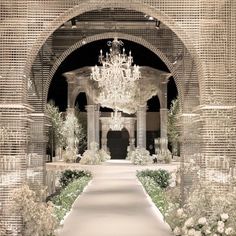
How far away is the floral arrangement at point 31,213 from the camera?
607 cm

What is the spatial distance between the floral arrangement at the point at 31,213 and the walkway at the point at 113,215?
2.93 ft

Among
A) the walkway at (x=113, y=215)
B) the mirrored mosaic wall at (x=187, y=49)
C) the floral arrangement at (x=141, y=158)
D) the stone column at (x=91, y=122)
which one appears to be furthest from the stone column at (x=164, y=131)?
the mirrored mosaic wall at (x=187, y=49)

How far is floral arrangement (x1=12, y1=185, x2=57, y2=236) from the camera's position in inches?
239

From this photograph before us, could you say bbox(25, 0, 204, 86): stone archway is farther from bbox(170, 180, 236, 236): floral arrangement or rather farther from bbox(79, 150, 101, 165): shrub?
bbox(79, 150, 101, 165): shrub

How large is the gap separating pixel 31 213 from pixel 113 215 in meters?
3.22

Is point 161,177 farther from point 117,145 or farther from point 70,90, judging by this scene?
point 117,145

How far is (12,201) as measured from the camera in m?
6.36

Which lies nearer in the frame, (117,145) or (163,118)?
(163,118)

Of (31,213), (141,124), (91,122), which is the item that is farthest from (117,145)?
(31,213)

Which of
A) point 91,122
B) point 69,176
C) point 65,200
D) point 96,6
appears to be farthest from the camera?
point 91,122

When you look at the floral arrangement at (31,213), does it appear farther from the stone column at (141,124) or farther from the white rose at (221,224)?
the stone column at (141,124)

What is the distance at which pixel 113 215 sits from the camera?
30.2 feet

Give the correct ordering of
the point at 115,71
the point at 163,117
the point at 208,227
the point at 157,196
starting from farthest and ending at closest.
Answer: the point at 163,117 < the point at 115,71 < the point at 157,196 < the point at 208,227

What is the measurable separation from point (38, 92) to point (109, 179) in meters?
7.30
